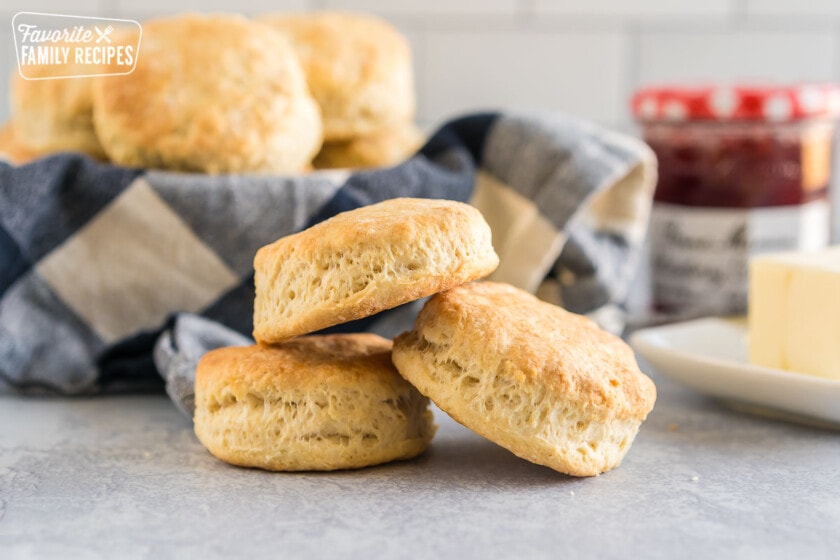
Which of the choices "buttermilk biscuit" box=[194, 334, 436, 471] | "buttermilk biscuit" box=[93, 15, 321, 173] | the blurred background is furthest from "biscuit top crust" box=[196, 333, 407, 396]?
the blurred background

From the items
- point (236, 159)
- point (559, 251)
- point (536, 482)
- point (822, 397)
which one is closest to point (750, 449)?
point (822, 397)

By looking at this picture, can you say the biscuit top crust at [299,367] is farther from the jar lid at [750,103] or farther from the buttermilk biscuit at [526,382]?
the jar lid at [750,103]

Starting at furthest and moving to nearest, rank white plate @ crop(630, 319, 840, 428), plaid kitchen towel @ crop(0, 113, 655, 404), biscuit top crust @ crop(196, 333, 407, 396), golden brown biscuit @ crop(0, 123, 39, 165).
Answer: golden brown biscuit @ crop(0, 123, 39, 165)
plaid kitchen towel @ crop(0, 113, 655, 404)
white plate @ crop(630, 319, 840, 428)
biscuit top crust @ crop(196, 333, 407, 396)

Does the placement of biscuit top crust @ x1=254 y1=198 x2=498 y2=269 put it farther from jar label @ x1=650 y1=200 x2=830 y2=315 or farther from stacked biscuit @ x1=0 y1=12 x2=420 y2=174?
jar label @ x1=650 y1=200 x2=830 y2=315

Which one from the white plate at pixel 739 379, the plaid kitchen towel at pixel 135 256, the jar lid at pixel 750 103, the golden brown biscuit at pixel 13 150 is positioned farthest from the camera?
the jar lid at pixel 750 103

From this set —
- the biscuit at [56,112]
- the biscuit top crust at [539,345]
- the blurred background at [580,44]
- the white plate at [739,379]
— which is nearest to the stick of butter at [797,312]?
the white plate at [739,379]

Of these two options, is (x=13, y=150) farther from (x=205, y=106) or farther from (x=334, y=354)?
(x=334, y=354)
